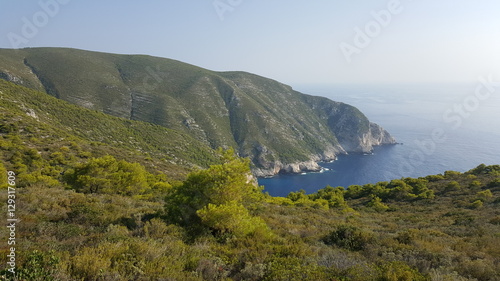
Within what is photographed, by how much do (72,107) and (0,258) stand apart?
8453cm

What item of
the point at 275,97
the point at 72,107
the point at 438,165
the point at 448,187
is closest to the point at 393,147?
the point at 438,165

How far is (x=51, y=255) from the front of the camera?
481 cm

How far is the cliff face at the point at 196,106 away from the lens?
109 meters

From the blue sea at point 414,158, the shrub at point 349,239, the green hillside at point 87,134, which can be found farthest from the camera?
the blue sea at point 414,158

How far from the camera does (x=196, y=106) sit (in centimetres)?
12888

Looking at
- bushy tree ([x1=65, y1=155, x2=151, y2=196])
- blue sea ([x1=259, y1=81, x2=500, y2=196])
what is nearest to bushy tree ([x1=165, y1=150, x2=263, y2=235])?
bushy tree ([x1=65, y1=155, x2=151, y2=196])

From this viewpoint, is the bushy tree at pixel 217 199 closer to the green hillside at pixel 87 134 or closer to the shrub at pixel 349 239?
the shrub at pixel 349 239

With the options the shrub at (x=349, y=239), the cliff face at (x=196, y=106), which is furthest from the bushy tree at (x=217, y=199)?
the cliff face at (x=196, y=106)

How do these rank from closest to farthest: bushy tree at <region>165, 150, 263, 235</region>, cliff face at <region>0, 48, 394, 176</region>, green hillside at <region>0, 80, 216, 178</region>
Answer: bushy tree at <region>165, 150, 263, 235</region>
green hillside at <region>0, 80, 216, 178</region>
cliff face at <region>0, 48, 394, 176</region>

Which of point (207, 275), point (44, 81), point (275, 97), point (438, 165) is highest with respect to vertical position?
point (275, 97)

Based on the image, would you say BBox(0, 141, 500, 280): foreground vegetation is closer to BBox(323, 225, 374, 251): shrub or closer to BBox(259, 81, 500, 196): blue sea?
BBox(323, 225, 374, 251): shrub

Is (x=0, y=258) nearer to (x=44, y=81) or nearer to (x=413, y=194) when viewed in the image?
(x=413, y=194)

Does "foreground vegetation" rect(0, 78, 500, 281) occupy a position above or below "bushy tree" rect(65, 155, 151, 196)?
above

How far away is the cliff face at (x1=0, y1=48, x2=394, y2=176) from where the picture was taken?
109 meters
